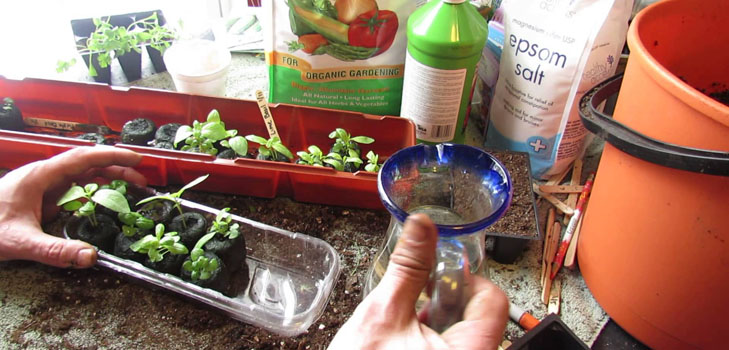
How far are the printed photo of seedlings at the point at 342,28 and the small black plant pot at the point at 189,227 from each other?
394 mm

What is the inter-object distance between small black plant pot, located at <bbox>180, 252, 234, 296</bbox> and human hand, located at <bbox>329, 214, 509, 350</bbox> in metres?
0.32

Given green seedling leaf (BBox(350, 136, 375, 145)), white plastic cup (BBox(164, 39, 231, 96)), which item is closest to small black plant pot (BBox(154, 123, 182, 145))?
white plastic cup (BBox(164, 39, 231, 96))

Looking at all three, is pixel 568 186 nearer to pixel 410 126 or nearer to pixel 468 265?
pixel 410 126

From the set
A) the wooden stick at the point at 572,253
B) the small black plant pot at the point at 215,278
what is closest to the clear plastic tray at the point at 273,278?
the small black plant pot at the point at 215,278

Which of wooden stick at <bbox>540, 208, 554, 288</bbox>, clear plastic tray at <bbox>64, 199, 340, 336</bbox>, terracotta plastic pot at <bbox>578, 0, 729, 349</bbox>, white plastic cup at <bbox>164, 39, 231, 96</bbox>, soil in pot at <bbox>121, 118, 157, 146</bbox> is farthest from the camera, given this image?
white plastic cup at <bbox>164, 39, 231, 96</bbox>

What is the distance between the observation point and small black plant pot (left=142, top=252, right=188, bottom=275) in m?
0.76

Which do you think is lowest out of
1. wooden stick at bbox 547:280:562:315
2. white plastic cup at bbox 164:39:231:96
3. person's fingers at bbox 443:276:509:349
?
wooden stick at bbox 547:280:562:315

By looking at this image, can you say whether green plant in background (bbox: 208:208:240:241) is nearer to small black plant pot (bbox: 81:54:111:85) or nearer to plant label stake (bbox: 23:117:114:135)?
plant label stake (bbox: 23:117:114:135)

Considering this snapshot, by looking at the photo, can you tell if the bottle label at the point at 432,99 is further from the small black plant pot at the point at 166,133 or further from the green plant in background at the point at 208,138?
the small black plant pot at the point at 166,133

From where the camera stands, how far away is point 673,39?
72 centimetres

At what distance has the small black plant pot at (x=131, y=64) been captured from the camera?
1.15 m

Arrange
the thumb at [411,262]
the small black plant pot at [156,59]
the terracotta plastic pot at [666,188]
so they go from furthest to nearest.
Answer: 1. the small black plant pot at [156,59]
2. the terracotta plastic pot at [666,188]
3. the thumb at [411,262]

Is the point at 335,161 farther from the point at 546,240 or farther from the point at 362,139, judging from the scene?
the point at 546,240

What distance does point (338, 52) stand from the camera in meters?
1.04
